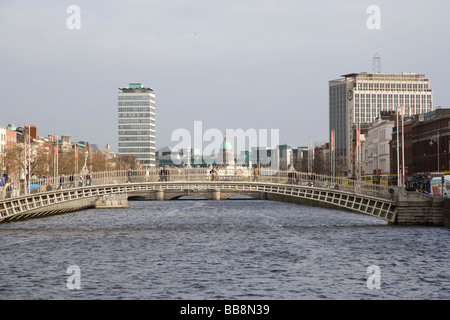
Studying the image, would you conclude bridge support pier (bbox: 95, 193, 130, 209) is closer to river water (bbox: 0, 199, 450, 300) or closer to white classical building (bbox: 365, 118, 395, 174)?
white classical building (bbox: 365, 118, 395, 174)

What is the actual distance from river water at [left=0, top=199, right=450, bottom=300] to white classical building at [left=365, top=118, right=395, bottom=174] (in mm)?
85472

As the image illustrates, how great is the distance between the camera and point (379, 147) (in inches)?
6073

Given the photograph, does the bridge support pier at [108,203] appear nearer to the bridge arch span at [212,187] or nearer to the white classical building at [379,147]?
the bridge arch span at [212,187]

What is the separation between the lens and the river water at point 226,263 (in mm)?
31531

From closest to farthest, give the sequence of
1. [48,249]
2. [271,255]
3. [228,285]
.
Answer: [228,285]
[271,255]
[48,249]

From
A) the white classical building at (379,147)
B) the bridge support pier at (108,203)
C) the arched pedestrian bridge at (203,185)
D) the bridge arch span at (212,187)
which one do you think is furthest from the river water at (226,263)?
the white classical building at (379,147)

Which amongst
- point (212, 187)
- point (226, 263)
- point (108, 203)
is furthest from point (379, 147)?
point (226, 263)

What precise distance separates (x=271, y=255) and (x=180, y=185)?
20.7m

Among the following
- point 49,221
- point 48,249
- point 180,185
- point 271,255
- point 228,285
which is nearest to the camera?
point 228,285

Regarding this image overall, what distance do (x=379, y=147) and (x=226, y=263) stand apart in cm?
11740

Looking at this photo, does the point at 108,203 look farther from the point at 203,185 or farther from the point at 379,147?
the point at 379,147

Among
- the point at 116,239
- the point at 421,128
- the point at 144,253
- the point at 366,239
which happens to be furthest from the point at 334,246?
the point at 421,128
